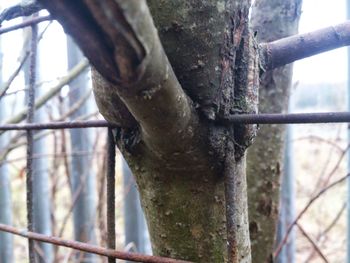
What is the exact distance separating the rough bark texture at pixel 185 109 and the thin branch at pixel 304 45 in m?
0.05

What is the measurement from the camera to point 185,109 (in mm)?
326

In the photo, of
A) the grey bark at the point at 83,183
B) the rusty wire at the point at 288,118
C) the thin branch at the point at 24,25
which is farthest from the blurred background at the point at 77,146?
the rusty wire at the point at 288,118

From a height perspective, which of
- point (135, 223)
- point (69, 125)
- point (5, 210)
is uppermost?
point (69, 125)

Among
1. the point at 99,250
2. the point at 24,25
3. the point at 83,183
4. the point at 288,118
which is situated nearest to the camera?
the point at 288,118

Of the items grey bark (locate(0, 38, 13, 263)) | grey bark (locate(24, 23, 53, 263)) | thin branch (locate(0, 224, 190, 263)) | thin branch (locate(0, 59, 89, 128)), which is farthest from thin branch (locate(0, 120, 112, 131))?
grey bark (locate(24, 23, 53, 263))

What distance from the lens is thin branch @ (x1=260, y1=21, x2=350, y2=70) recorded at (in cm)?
41

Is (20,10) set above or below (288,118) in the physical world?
above

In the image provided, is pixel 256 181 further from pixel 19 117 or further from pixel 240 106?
pixel 19 117

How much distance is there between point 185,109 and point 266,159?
1.56ft

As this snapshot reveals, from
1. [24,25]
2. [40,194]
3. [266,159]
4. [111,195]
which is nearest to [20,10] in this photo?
[24,25]

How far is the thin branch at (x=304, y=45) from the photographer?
409mm

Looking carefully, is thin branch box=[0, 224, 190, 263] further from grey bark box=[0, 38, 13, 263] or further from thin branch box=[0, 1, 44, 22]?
grey bark box=[0, 38, 13, 263]

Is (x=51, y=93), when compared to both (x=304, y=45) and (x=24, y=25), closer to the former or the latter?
(x=24, y=25)

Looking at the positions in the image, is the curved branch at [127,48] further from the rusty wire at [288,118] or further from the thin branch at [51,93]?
the thin branch at [51,93]
